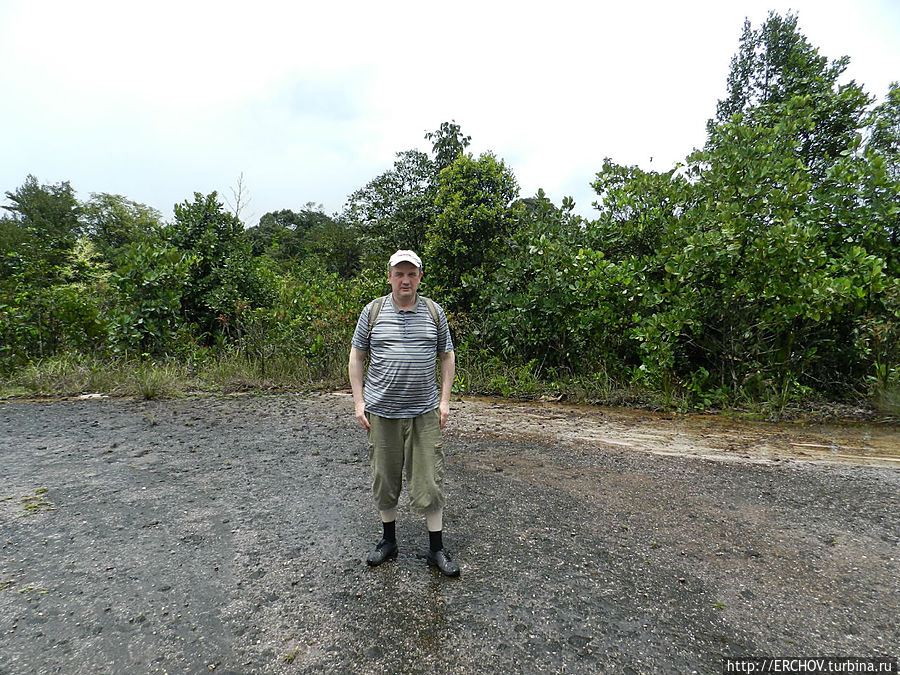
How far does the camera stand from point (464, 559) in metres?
2.41

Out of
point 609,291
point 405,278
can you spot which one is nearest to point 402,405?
point 405,278

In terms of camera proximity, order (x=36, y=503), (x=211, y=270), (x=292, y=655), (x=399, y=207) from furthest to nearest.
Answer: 1. (x=399, y=207)
2. (x=211, y=270)
3. (x=36, y=503)
4. (x=292, y=655)

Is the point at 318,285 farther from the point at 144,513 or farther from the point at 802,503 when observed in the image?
the point at 802,503

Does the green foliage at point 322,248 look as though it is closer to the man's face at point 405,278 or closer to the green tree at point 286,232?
the green tree at point 286,232

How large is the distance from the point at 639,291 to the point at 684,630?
483 centimetres

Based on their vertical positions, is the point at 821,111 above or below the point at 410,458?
above

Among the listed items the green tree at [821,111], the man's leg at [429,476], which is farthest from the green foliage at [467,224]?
the man's leg at [429,476]

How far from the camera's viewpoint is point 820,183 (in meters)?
5.91

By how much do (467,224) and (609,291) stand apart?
112 inches

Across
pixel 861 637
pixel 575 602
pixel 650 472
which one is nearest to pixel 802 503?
pixel 650 472

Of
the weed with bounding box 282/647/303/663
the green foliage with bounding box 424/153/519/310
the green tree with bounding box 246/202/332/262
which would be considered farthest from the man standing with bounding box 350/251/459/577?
A: the green tree with bounding box 246/202/332/262

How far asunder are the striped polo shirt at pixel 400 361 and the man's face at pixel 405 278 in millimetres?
100

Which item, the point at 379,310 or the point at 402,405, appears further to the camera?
the point at 379,310

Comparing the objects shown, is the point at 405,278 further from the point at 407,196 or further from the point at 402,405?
the point at 407,196
